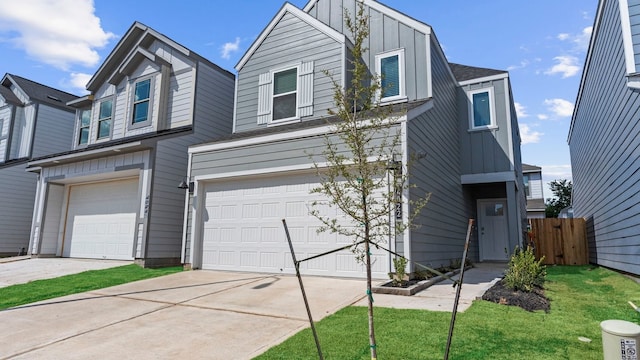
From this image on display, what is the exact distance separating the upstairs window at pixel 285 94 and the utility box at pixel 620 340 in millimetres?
8196

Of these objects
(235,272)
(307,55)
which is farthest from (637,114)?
(235,272)

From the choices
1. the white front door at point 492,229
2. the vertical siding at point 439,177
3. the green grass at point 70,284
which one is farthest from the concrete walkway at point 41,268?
the white front door at point 492,229

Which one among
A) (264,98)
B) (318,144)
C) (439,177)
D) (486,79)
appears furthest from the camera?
(486,79)

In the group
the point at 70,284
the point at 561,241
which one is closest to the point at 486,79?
the point at 561,241

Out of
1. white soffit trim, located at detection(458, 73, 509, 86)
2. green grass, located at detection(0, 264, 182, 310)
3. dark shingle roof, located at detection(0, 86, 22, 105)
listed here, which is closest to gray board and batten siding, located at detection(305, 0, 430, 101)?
white soffit trim, located at detection(458, 73, 509, 86)

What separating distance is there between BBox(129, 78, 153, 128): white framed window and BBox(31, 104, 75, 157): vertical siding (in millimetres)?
6804

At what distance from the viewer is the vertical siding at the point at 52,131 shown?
1666 centimetres

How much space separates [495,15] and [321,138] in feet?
18.0

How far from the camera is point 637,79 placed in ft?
19.2

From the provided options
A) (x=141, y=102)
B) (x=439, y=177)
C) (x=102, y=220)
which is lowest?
(x=102, y=220)

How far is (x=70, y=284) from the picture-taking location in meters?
7.44

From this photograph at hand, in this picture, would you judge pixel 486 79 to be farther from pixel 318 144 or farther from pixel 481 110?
pixel 318 144

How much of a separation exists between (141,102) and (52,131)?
755 centimetres

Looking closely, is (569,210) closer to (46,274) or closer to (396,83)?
(396,83)
